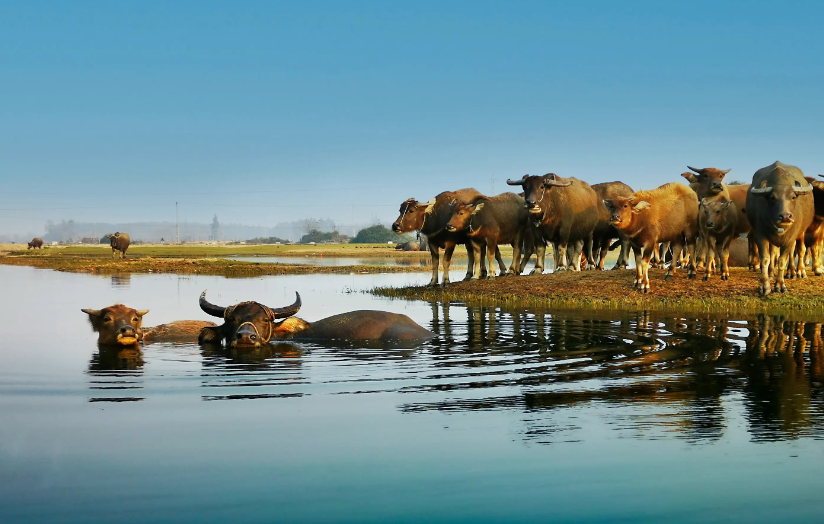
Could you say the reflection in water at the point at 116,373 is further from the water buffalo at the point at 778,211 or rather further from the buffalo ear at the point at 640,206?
the water buffalo at the point at 778,211

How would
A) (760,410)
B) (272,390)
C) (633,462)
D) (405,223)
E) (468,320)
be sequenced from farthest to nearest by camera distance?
1. (405,223)
2. (468,320)
3. (272,390)
4. (760,410)
5. (633,462)

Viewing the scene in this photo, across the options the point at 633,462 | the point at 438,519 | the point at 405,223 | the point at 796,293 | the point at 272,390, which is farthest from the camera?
the point at 405,223

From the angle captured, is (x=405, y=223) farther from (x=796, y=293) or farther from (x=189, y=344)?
(x=189, y=344)

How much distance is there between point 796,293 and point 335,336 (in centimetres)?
1313

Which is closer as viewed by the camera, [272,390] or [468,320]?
[272,390]

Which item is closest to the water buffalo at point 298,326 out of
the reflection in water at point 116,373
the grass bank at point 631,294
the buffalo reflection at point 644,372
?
the buffalo reflection at point 644,372

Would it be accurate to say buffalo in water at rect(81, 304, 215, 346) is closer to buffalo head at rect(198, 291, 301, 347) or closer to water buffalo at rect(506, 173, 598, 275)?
buffalo head at rect(198, 291, 301, 347)

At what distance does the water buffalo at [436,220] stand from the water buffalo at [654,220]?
6.62 meters

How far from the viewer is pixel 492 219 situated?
28547 mm

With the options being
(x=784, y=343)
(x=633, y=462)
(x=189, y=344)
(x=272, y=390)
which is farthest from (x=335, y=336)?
(x=633, y=462)

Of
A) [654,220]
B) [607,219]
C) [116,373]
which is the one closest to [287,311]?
[116,373]

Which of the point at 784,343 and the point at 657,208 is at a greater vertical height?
the point at 657,208

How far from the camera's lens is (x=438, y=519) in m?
5.27

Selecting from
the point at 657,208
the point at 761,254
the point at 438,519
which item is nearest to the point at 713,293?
the point at 761,254
